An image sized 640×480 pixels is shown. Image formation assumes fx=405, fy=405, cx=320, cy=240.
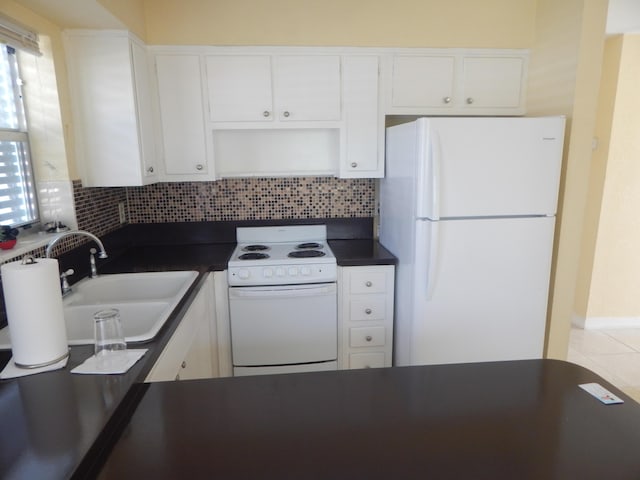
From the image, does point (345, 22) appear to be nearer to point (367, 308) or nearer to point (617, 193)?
point (367, 308)

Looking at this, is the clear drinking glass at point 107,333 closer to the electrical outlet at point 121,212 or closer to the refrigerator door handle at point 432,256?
the refrigerator door handle at point 432,256

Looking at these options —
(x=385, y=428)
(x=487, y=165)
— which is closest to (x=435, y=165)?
(x=487, y=165)

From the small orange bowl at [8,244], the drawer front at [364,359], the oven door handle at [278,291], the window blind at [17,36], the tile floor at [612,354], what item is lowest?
the tile floor at [612,354]

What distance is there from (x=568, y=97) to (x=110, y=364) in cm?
251

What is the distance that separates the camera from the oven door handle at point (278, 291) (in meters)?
2.38

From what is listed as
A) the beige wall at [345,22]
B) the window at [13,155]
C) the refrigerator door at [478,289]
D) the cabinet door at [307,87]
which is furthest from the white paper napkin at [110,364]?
the beige wall at [345,22]

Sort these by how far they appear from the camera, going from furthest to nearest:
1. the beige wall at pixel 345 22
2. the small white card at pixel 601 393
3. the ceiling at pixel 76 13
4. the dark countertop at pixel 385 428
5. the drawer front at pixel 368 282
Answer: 1. the drawer front at pixel 368 282
2. the beige wall at pixel 345 22
3. the ceiling at pixel 76 13
4. the small white card at pixel 601 393
5. the dark countertop at pixel 385 428

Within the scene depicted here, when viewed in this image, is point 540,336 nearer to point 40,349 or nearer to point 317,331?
point 317,331

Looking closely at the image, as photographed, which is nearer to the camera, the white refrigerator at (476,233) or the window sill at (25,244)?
the window sill at (25,244)

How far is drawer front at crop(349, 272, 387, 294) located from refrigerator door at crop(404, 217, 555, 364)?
19cm

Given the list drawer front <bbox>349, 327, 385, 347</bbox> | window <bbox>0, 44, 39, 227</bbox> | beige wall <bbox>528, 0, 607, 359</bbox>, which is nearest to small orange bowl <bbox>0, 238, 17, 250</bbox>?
window <bbox>0, 44, 39, 227</bbox>

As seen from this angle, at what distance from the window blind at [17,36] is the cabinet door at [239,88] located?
854 millimetres

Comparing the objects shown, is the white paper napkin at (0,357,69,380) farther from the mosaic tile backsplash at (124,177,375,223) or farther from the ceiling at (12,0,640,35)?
the mosaic tile backsplash at (124,177,375,223)

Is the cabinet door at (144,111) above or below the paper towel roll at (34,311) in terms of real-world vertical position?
above
